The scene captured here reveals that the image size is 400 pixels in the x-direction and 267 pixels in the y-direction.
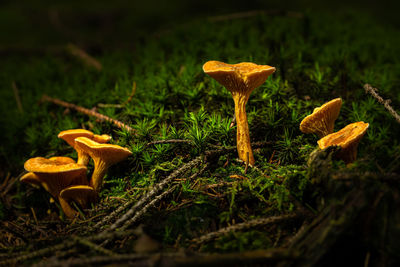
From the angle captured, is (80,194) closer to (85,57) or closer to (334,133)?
(334,133)

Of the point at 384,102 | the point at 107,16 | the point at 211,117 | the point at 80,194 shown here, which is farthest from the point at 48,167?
the point at 107,16

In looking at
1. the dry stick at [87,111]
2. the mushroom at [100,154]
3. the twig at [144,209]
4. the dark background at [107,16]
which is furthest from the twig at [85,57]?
the twig at [144,209]

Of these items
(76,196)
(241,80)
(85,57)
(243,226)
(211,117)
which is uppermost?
(85,57)

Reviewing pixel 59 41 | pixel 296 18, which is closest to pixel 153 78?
pixel 296 18

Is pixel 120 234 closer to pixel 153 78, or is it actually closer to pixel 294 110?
pixel 294 110

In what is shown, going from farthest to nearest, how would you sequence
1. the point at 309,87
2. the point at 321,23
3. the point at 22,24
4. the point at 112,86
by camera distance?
1. the point at 22,24
2. the point at 321,23
3. the point at 112,86
4. the point at 309,87

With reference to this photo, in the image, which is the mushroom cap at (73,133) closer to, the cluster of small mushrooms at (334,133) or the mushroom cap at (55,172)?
the mushroom cap at (55,172)

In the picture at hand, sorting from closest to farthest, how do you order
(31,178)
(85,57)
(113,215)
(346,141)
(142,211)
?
1. (346,141)
2. (142,211)
3. (113,215)
4. (31,178)
5. (85,57)
